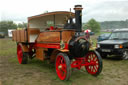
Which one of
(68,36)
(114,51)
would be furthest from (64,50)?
(114,51)

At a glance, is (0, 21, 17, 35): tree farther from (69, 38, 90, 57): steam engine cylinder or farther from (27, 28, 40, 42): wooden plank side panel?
(69, 38, 90, 57): steam engine cylinder

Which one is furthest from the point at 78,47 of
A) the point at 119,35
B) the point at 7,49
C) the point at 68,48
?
the point at 7,49

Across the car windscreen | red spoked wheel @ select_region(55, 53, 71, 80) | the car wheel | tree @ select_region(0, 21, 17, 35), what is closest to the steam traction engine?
red spoked wheel @ select_region(55, 53, 71, 80)

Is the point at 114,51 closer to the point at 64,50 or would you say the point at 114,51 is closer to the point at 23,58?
the point at 64,50

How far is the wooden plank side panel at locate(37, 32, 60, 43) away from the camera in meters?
4.96

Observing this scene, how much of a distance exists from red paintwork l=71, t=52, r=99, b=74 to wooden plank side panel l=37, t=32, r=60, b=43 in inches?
39.2

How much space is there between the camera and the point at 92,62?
504 centimetres

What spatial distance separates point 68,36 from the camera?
4898 mm

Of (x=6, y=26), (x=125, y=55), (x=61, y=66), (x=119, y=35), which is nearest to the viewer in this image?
(x=61, y=66)

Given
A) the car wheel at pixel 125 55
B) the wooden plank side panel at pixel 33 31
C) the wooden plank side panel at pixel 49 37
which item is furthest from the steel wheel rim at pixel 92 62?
the car wheel at pixel 125 55

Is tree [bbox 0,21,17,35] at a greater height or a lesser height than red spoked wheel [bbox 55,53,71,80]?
greater

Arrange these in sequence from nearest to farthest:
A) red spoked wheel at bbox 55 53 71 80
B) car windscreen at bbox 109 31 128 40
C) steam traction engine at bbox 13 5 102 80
→ 1. red spoked wheel at bbox 55 53 71 80
2. steam traction engine at bbox 13 5 102 80
3. car windscreen at bbox 109 31 128 40

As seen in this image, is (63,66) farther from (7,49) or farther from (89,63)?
(7,49)

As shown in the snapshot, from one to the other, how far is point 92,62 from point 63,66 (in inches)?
44.9
